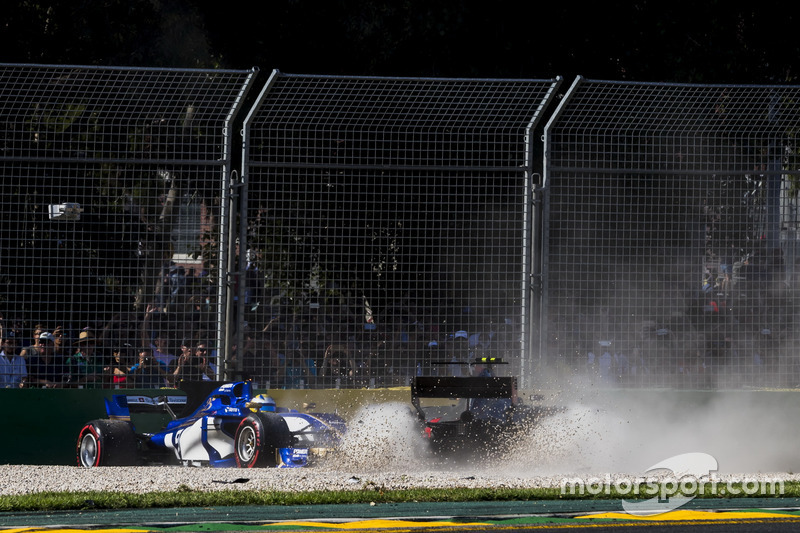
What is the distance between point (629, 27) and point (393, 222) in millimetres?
6976

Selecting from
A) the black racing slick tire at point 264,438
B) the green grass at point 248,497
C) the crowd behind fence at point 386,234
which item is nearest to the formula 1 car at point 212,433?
the black racing slick tire at point 264,438

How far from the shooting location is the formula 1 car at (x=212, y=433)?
27.5 ft

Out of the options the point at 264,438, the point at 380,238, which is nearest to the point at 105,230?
the point at 264,438

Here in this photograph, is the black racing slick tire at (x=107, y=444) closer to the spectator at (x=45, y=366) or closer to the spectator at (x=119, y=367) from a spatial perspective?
the spectator at (x=119, y=367)

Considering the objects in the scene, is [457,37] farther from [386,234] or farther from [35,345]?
[35,345]

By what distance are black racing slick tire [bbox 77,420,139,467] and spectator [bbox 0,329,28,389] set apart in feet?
2.23

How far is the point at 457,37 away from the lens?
13.9 meters

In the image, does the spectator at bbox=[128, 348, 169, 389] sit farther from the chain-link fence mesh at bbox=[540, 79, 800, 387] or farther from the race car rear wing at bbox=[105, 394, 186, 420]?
the chain-link fence mesh at bbox=[540, 79, 800, 387]

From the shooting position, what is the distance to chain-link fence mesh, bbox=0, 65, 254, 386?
8602 mm

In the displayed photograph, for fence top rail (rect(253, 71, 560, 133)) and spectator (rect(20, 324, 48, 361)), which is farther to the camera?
fence top rail (rect(253, 71, 560, 133))

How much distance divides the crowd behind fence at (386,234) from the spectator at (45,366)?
0.02 m

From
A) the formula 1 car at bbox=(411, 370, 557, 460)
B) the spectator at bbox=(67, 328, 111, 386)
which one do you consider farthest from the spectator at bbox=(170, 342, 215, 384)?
the formula 1 car at bbox=(411, 370, 557, 460)

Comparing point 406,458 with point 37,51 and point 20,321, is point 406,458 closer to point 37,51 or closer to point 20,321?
point 20,321

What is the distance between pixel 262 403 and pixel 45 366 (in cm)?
185
